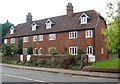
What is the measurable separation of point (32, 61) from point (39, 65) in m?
3.30

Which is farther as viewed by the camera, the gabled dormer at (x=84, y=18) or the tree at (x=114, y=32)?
the gabled dormer at (x=84, y=18)

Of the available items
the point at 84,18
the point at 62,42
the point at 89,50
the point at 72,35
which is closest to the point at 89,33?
the point at 89,50

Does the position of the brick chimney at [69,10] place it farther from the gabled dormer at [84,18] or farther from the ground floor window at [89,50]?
the ground floor window at [89,50]

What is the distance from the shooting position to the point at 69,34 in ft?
153

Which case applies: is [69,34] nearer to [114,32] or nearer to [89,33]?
[89,33]

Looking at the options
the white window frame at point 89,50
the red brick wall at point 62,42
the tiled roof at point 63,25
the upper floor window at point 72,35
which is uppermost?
the tiled roof at point 63,25

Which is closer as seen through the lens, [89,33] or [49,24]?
[89,33]

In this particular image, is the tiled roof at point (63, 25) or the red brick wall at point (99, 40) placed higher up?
the tiled roof at point (63, 25)

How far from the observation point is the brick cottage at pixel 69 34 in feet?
141

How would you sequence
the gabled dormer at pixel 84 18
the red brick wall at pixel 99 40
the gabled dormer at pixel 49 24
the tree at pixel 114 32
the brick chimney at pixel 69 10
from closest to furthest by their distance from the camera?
the tree at pixel 114 32 → the red brick wall at pixel 99 40 → the gabled dormer at pixel 84 18 → the brick chimney at pixel 69 10 → the gabled dormer at pixel 49 24

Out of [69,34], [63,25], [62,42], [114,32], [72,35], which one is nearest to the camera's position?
[114,32]

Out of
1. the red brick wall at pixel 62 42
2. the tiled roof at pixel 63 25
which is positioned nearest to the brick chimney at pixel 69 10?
the tiled roof at pixel 63 25

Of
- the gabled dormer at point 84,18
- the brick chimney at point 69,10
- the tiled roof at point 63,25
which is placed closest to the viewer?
the tiled roof at point 63,25

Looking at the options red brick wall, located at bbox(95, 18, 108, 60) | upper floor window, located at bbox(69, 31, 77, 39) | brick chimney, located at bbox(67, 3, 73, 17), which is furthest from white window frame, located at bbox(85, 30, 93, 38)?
brick chimney, located at bbox(67, 3, 73, 17)
